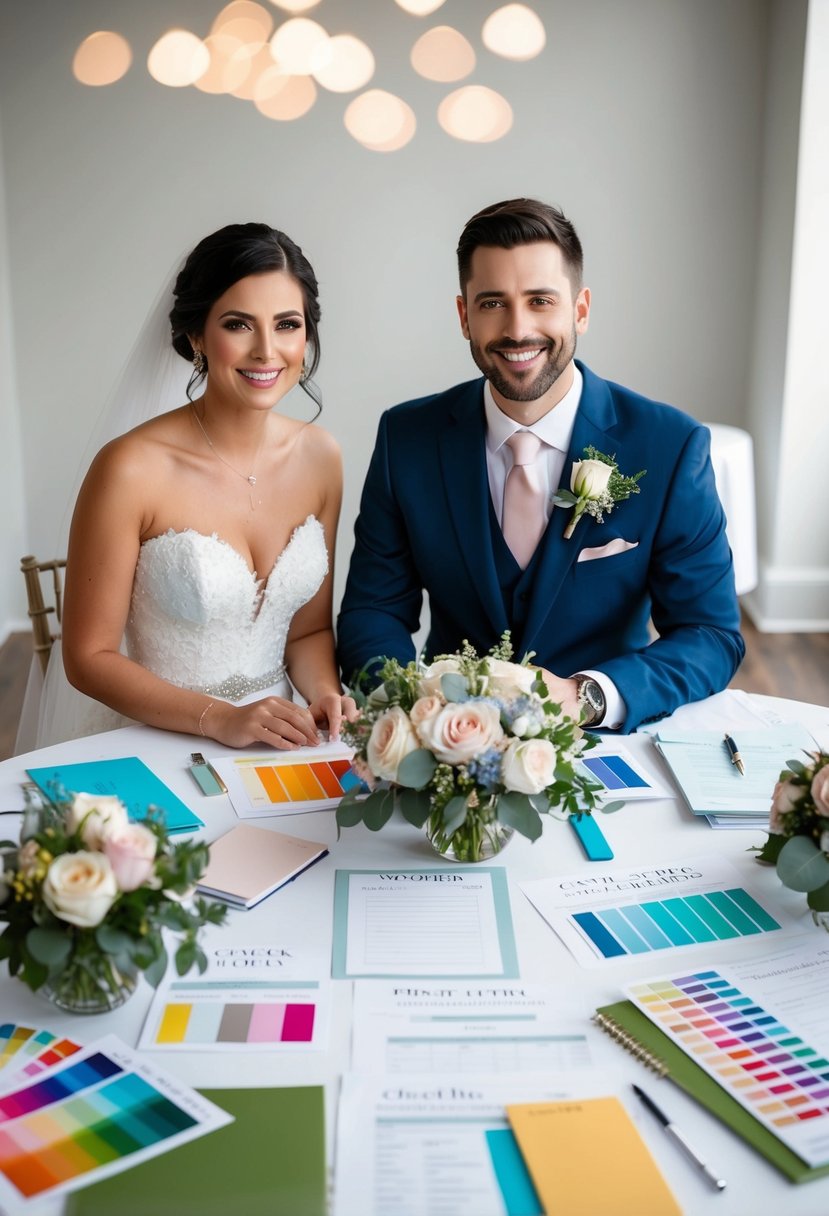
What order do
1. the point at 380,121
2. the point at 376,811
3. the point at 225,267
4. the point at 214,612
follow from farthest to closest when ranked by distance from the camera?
the point at 380,121 < the point at 214,612 < the point at 225,267 < the point at 376,811

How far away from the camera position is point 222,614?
8.32ft

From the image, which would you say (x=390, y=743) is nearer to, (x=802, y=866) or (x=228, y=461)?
(x=802, y=866)

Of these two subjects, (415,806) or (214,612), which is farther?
(214,612)

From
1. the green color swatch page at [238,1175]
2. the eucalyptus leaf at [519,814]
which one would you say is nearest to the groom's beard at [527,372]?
the eucalyptus leaf at [519,814]

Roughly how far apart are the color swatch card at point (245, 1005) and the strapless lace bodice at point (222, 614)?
1209 mm

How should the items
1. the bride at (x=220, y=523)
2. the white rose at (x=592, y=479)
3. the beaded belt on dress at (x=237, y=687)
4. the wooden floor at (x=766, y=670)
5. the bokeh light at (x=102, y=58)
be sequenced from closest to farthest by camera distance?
the white rose at (x=592, y=479), the bride at (x=220, y=523), the beaded belt on dress at (x=237, y=687), the wooden floor at (x=766, y=670), the bokeh light at (x=102, y=58)

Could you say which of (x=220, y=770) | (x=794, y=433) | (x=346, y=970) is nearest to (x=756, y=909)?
(x=346, y=970)

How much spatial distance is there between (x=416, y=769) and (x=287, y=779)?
0.45m

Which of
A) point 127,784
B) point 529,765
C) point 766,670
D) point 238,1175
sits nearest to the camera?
point 238,1175

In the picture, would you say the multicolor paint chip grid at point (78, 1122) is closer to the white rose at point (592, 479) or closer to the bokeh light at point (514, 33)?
the white rose at point (592, 479)

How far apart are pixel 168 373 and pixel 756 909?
1898 millimetres

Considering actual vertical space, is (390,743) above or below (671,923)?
above

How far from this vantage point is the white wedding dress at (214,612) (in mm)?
2451

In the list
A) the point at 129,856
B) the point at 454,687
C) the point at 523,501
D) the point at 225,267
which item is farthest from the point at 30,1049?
the point at 225,267
